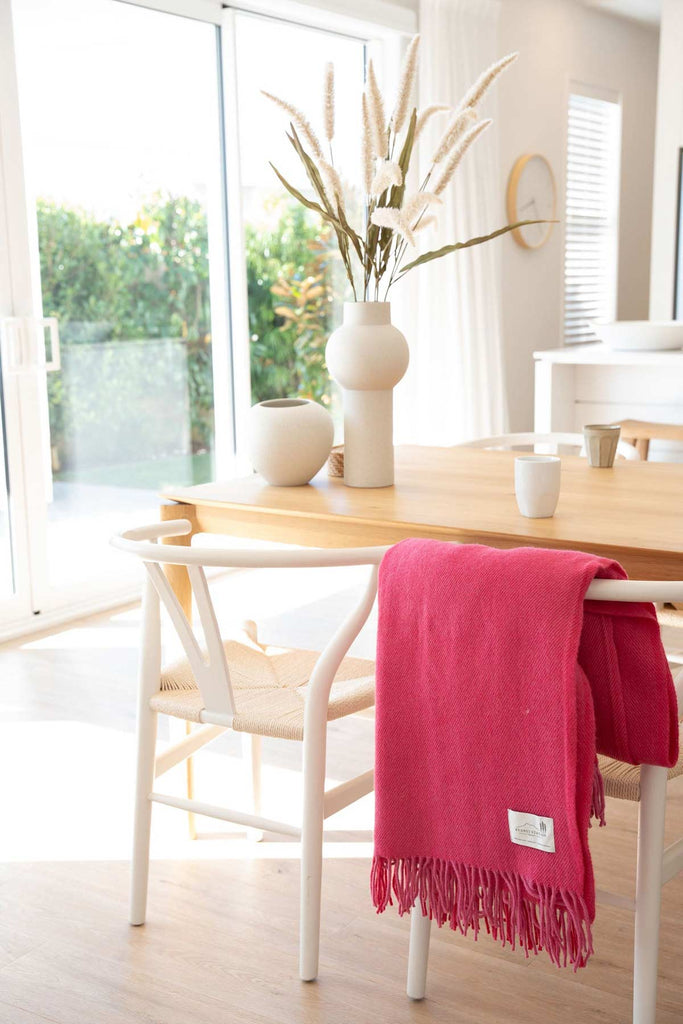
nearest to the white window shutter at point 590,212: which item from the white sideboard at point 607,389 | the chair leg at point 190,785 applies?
the white sideboard at point 607,389

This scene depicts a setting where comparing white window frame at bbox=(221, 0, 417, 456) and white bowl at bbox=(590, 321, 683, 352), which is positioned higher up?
white window frame at bbox=(221, 0, 417, 456)

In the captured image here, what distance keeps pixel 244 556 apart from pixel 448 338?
3.87m

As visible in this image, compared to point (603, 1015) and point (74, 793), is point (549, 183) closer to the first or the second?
point (74, 793)

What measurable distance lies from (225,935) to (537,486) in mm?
971

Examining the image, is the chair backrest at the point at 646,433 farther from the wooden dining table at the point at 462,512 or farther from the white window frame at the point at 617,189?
the white window frame at the point at 617,189

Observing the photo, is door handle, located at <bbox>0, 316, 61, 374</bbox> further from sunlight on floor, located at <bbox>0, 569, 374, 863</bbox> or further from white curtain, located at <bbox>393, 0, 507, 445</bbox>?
white curtain, located at <bbox>393, 0, 507, 445</bbox>

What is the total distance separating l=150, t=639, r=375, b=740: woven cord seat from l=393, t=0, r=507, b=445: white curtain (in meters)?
3.31

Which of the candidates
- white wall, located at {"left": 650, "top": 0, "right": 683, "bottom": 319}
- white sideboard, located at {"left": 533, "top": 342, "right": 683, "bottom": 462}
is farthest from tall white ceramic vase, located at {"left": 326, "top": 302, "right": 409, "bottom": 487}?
white wall, located at {"left": 650, "top": 0, "right": 683, "bottom": 319}

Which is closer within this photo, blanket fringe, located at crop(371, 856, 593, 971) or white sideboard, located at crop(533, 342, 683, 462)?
blanket fringe, located at crop(371, 856, 593, 971)

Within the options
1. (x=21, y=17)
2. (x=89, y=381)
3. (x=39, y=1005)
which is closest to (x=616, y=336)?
(x=89, y=381)

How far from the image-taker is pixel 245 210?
478 cm

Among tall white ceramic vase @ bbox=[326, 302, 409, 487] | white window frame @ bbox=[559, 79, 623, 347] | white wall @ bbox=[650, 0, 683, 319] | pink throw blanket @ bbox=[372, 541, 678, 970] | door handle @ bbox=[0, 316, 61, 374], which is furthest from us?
white window frame @ bbox=[559, 79, 623, 347]

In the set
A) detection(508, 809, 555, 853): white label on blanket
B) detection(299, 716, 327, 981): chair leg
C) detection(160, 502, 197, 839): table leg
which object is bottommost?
detection(299, 716, 327, 981): chair leg

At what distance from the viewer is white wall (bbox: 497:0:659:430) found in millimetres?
6035
